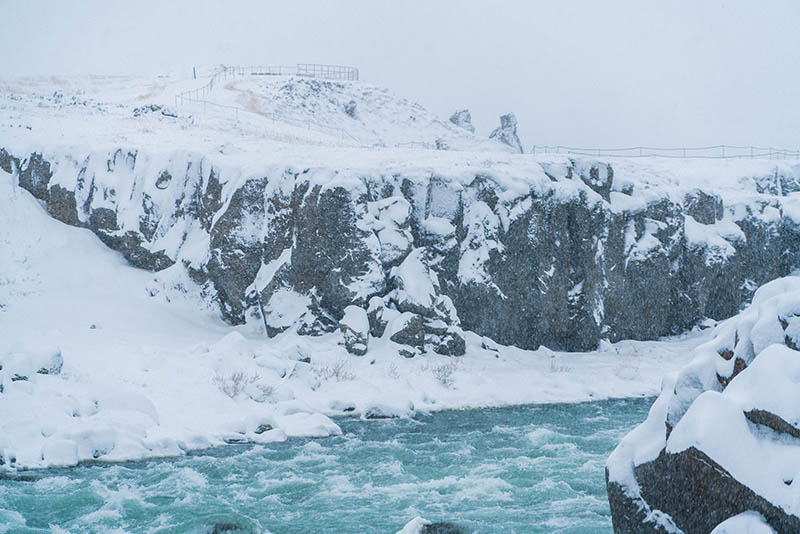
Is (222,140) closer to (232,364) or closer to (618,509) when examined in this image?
(232,364)

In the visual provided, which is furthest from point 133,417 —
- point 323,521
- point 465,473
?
point 465,473

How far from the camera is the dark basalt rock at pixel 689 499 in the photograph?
623 centimetres

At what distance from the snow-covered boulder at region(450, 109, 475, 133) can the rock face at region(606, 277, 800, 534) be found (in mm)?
63680

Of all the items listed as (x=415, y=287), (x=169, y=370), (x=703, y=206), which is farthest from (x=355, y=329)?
(x=703, y=206)

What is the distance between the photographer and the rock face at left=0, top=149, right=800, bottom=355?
2377 centimetres

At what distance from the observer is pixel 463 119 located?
70.8 m

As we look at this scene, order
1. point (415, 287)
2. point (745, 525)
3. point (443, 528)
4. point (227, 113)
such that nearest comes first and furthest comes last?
point (745, 525) < point (443, 528) < point (415, 287) < point (227, 113)

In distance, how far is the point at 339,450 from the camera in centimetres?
1588

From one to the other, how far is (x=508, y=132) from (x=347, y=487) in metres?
53.0

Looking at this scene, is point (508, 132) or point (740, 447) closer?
point (740, 447)

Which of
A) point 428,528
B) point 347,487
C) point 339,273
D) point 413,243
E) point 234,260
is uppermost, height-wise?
point 413,243

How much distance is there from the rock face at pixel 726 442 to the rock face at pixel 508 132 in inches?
2202

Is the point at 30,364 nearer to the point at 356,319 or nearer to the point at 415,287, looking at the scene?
the point at 356,319

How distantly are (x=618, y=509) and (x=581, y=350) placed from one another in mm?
19058
